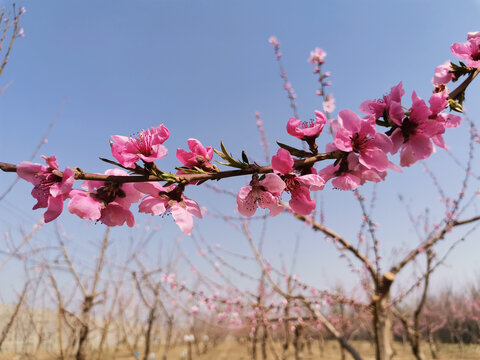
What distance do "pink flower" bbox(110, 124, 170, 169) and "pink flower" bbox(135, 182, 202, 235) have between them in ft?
0.24

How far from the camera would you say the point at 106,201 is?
803 mm

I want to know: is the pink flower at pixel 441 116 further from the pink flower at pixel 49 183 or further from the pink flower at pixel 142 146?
the pink flower at pixel 49 183

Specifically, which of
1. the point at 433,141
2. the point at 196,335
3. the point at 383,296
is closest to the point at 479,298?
the point at 196,335

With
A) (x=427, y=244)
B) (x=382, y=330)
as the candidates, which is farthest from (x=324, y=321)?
(x=427, y=244)

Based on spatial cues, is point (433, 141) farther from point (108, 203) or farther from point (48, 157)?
point (48, 157)

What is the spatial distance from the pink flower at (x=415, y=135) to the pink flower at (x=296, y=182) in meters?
0.25

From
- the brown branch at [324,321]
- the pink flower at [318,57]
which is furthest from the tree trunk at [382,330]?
the pink flower at [318,57]

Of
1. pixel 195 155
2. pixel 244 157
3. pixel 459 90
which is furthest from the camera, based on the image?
pixel 459 90

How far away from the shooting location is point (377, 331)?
123 inches

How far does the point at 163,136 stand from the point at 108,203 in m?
0.23

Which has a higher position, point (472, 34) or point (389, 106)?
point (472, 34)

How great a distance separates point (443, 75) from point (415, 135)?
0.43m

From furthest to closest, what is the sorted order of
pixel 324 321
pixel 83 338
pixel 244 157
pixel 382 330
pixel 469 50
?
pixel 83 338
pixel 324 321
pixel 382 330
pixel 469 50
pixel 244 157

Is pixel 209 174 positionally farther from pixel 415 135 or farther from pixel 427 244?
pixel 427 244
